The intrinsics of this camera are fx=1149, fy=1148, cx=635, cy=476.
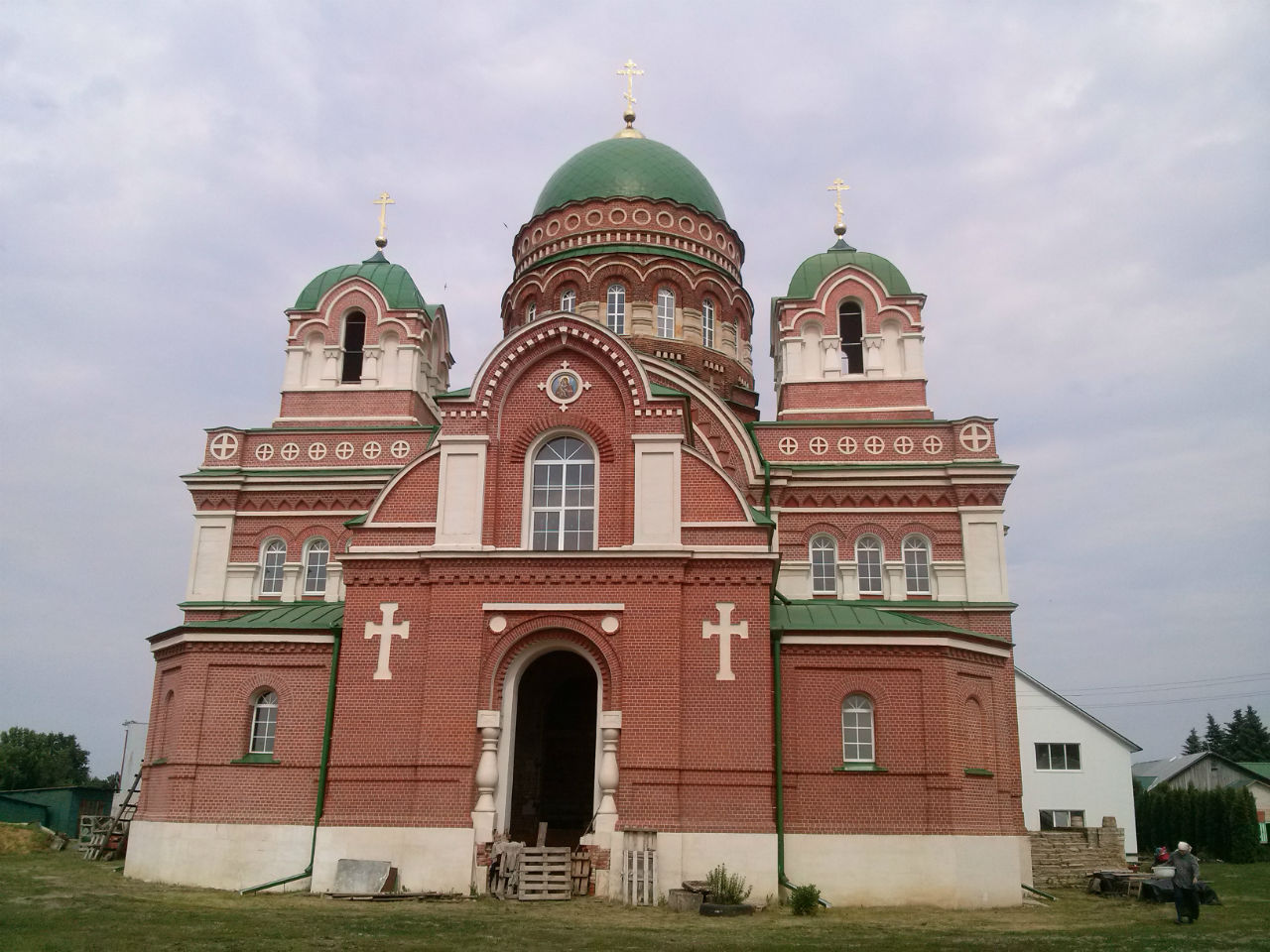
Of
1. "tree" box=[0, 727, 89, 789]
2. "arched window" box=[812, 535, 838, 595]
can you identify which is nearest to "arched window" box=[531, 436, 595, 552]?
"arched window" box=[812, 535, 838, 595]

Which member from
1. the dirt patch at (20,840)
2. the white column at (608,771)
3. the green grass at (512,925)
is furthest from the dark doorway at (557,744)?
the dirt patch at (20,840)

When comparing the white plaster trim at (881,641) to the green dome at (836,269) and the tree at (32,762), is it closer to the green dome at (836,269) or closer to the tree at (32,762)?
the green dome at (836,269)

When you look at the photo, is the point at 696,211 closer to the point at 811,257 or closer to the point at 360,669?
the point at 811,257

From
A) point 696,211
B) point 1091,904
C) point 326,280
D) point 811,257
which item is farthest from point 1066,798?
point 326,280

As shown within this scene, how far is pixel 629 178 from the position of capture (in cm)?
3259

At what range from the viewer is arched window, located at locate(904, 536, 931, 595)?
84.9 feet

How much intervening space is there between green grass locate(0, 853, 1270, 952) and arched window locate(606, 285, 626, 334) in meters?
16.3

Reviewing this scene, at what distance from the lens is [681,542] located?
66.9ft

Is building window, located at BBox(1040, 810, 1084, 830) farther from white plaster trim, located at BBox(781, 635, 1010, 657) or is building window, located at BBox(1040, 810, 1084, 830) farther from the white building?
white plaster trim, located at BBox(781, 635, 1010, 657)

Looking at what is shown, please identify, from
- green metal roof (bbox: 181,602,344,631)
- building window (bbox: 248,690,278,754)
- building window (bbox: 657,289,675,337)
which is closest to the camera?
building window (bbox: 248,690,278,754)

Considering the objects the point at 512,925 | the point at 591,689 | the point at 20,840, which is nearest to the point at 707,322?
the point at 591,689

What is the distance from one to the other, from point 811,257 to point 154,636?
18.4 metres

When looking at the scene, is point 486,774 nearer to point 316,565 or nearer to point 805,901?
point 805,901

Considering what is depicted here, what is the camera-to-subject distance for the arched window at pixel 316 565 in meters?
27.2
